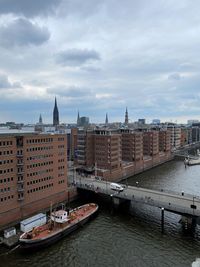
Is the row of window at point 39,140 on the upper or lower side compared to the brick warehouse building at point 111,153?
upper

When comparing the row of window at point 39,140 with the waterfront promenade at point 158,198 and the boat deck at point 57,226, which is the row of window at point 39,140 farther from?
the waterfront promenade at point 158,198

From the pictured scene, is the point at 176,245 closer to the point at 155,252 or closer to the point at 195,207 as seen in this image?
the point at 155,252

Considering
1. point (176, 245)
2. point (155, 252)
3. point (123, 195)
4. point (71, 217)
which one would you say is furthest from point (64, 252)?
point (123, 195)

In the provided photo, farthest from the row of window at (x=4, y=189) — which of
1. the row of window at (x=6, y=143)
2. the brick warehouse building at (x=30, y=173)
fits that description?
the row of window at (x=6, y=143)

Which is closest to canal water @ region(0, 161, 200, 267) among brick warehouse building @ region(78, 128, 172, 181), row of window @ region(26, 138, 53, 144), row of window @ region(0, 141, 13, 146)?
row of window @ region(0, 141, 13, 146)

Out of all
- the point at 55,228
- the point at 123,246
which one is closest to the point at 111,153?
the point at 55,228

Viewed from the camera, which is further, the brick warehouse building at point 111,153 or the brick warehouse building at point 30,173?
the brick warehouse building at point 111,153

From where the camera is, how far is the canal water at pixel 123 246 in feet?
159

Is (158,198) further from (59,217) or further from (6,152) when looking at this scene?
(6,152)

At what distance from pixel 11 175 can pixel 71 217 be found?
1635 cm

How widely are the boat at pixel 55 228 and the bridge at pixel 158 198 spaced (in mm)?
9831

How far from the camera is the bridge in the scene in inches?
2422

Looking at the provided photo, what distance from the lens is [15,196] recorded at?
64438 mm

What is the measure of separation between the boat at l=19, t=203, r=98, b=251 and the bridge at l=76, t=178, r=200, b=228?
9.83 m
